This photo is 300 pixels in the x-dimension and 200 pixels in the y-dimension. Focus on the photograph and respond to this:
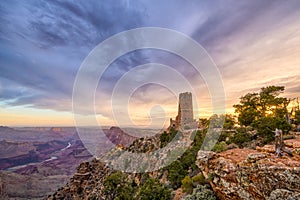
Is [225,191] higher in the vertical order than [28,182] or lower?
higher

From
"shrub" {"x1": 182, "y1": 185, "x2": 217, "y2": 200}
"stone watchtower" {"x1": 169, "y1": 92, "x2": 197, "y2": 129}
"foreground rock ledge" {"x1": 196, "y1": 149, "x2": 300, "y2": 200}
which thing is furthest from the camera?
"stone watchtower" {"x1": 169, "y1": 92, "x2": 197, "y2": 129}

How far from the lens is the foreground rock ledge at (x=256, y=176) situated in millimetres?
8258

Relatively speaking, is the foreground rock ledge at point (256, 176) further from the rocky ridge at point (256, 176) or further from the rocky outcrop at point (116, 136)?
the rocky outcrop at point (116, 136)

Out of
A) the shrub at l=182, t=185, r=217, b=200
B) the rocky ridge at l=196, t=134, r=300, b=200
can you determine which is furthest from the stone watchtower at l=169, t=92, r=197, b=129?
the rocky ridge at l=196, t=134, r=300, b=200

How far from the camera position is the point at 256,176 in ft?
Result: 30.8

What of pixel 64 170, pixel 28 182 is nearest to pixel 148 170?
pixel 28 182

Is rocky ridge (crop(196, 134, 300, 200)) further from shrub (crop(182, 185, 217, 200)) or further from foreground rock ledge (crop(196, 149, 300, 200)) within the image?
shrub (crop(182, 185, 217, 200))

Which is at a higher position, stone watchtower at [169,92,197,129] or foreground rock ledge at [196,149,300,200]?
stone watchtower at [169,92,197,129]

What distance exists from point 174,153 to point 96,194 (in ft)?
59.1

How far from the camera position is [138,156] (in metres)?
41.6

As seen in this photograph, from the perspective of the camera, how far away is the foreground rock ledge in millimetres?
8258

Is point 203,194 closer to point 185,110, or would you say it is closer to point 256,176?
point 256,176

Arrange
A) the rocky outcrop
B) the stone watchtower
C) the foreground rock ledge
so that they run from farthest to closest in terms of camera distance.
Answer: the rocky outcrop < the stone watchtower < the foreground rock ledge

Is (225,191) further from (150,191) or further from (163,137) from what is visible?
(163,137)
